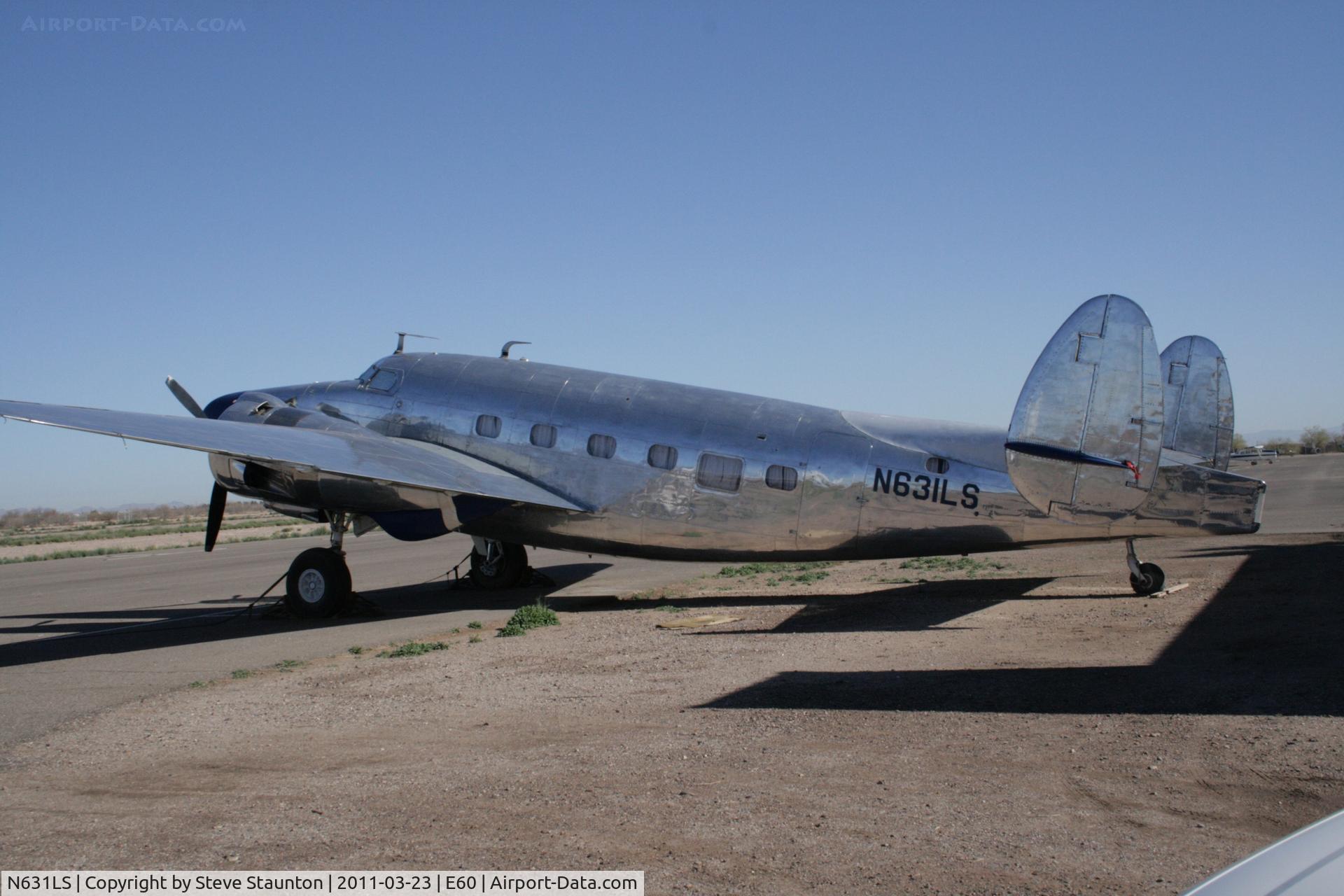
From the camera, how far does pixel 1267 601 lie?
1213 centimetres

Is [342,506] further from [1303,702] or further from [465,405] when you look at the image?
[1303,702]

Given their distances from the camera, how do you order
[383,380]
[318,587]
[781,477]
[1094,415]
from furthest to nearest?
[383,380], [318,587], [781,477], [1094,415]

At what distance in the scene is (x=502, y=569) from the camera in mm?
19188

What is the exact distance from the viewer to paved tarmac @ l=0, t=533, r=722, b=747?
10.8 metres

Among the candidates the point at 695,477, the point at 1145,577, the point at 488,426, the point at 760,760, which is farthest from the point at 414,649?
the point at 1145,577

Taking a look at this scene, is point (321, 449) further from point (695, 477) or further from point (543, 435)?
point (695, 477)

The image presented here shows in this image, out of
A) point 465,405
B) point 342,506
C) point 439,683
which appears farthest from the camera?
point 465,405

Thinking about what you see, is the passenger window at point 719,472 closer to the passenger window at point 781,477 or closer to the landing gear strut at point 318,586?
the passenger window at point 781,477

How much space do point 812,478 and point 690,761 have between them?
7.94 metres

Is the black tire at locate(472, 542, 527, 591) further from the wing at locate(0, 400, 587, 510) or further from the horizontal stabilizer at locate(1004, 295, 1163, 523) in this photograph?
the horizontal stabilizer at locate(1004, 295, 1163, 523)

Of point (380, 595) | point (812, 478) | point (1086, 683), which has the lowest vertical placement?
point (380, 595)

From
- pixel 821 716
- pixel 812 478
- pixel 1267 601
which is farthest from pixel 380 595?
pixel 1267 601

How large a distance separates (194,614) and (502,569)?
5585 millimetres

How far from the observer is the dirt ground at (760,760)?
201 inches
